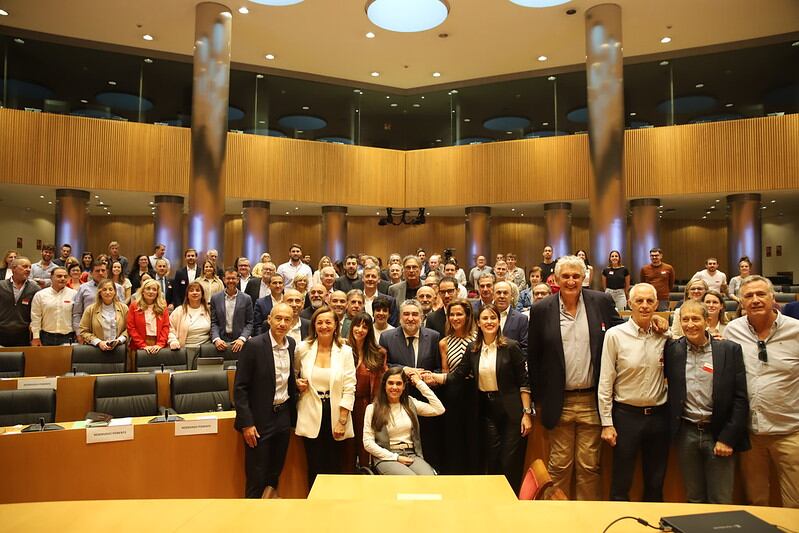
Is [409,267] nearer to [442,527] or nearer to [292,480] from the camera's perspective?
[292,480]

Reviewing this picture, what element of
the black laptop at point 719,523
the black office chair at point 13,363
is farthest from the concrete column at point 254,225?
the black laptop at point 719,523

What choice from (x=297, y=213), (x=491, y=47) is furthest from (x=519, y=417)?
(x=297, y=213)

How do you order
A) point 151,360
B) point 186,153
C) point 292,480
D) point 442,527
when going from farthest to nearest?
point 186,153 < point 151,360 < point 292,480 < point 442,527

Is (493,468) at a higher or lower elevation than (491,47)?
lower

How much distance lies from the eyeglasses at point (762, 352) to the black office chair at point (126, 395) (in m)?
4.16

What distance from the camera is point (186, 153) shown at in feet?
36.4

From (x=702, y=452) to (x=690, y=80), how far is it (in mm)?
10480

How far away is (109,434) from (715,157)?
1116 cm

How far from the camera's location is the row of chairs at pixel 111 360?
16.4 ft

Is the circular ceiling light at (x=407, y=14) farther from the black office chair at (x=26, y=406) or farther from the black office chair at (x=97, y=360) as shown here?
the black office chair at (x=26, y=406)

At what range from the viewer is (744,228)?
1071 centimetres

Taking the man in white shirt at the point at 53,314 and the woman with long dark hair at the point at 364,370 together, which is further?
Answer: the man in white shirt at the point at 53,314

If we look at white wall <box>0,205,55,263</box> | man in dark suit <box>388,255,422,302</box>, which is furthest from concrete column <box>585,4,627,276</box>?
white wall <box>0,205,55,263</box>

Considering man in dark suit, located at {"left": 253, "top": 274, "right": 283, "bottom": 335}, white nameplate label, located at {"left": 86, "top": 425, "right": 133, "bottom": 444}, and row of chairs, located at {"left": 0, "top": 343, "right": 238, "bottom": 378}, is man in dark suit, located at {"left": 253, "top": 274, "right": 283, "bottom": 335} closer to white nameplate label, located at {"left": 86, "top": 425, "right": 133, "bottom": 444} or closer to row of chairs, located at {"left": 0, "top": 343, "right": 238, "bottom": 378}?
row of chairs, located at {"left": 0, "top": 343, "right": 238, "bottom": 378}
